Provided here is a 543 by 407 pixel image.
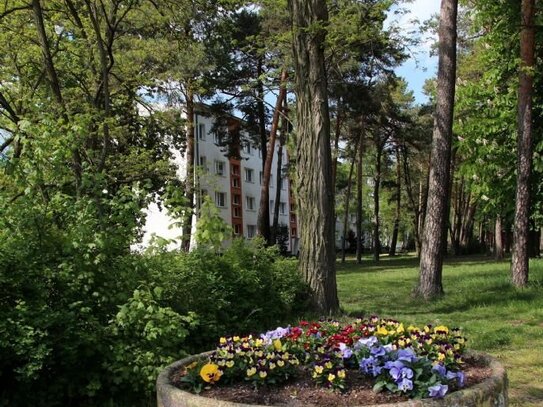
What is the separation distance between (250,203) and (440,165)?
48.3 metres

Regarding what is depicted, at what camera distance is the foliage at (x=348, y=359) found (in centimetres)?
292

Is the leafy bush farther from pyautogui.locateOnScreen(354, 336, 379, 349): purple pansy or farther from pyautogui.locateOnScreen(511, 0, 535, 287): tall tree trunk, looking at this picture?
pyautogui.locateOnScreen(511, 0, 535, 287): tall tree trunk

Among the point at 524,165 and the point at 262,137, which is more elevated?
the point at 262,137

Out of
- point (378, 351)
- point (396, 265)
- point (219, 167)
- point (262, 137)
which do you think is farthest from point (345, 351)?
point (219, 167)

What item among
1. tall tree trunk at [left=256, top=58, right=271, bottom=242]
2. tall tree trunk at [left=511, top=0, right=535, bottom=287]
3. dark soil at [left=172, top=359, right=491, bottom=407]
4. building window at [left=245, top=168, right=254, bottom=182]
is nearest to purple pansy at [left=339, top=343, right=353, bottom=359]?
dark soil at [left=172, top=359, right=491, bottom=407]

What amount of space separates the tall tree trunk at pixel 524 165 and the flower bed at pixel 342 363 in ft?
30.3

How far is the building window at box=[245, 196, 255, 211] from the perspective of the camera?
2325 inches

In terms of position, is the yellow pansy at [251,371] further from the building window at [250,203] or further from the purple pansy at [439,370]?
the building window at [250,203]

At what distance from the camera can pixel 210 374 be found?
3.22 m

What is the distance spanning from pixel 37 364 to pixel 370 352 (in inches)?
108

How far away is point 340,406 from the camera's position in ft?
9.32

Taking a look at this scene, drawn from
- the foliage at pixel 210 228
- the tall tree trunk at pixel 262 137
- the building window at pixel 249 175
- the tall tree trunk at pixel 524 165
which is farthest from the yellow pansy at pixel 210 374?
the building window at pixel 249 175

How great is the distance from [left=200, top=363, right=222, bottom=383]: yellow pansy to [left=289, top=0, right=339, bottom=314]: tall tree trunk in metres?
5.82

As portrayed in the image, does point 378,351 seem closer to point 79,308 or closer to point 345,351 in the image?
point 345,351
